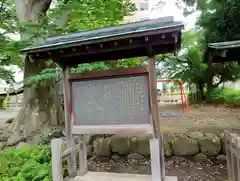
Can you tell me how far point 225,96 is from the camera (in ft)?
44.5

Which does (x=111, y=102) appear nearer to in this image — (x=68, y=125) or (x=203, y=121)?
(x=68, y=125)

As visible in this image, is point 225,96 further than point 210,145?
Yes

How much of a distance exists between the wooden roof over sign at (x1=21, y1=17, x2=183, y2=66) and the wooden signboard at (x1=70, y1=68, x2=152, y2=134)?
0.43 metres

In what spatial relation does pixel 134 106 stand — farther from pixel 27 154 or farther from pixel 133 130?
pixel 27 154

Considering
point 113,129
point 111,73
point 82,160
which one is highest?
point 111,73

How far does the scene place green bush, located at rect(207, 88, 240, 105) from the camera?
1253cm

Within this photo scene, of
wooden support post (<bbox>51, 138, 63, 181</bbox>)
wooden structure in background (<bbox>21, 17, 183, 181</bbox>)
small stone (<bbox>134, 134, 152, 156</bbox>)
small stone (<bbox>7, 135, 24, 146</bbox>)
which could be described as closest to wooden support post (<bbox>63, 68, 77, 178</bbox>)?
wooden structure in background (<bbox>21, 17, 183, 181</bbox>)

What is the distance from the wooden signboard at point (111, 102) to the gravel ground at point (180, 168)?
89.6 inches

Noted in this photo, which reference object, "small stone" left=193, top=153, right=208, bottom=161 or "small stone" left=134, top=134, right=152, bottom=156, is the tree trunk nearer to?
"small stone" left=134, top=134, right=152, bottom=156

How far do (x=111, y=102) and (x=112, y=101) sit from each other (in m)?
0.03

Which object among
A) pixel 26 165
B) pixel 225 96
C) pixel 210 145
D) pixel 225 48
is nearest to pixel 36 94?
pixel 26 165

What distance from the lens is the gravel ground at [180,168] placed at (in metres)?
4.86

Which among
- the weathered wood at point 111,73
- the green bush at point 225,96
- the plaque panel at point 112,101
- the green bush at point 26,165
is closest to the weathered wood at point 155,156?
the plaque panel at point 112,101

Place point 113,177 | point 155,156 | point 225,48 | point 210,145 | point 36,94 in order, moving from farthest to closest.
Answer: point 36,94, point 210,145, point 225,48, point 113,177, point 155,156
